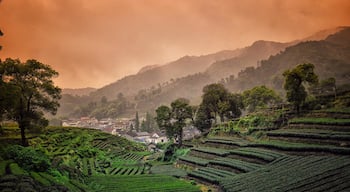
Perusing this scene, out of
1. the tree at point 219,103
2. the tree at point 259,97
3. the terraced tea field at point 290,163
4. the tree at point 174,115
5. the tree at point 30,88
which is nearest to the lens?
the terraced tea field at point 290,163

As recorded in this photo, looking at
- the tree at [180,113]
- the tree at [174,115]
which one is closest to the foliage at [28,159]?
the tree at [174,115]

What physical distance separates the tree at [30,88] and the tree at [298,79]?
4352 cm

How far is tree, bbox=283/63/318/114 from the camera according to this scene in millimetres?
49781

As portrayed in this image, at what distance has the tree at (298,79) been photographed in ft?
163

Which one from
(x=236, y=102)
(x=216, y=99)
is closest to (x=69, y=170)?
(x=216, y=99)

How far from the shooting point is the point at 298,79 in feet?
166

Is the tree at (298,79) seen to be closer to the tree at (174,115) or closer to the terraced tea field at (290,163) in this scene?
the terraced tea field at (290,163)

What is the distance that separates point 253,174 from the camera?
99.1 feet

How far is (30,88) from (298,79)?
1885 inches

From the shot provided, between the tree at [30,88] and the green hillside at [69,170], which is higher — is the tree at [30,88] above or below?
above

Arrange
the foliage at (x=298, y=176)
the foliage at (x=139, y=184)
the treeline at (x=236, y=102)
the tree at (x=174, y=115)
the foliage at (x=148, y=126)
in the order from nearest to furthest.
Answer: the foliage at (x=298, y=176) → the foliage at (x=139, y=184) → the treeline at (x=236, y=102) → the tree at (x=174, y=115) → the foliage at (x=148, y=126)

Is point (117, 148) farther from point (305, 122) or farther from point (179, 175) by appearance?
point (305, 122)

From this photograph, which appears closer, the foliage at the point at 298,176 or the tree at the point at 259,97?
the foliage at the point at 298,176

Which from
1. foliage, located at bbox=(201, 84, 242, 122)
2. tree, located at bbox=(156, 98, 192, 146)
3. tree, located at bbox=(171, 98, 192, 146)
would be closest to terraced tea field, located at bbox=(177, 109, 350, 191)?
tree, located at bbox=(171, 98, 192, 146)
